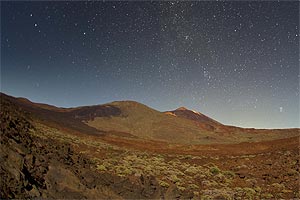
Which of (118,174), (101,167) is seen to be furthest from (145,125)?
A: (118,174)

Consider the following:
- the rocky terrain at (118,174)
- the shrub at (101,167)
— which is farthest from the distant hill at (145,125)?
the shrub at (101,167)

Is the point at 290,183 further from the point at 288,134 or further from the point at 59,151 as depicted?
the point at 288,134

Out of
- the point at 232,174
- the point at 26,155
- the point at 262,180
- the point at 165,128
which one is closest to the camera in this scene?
the point at 26,155

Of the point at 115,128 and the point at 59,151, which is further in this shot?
the point at 115,128

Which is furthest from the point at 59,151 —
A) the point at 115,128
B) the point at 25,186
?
the point at 115,128

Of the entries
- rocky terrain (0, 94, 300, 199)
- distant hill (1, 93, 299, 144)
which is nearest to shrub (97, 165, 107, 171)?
rocky terrain (0, 94, 300, 199)

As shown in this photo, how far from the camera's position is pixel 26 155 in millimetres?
10156

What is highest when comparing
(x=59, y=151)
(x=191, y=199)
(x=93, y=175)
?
(x=59, y=151)

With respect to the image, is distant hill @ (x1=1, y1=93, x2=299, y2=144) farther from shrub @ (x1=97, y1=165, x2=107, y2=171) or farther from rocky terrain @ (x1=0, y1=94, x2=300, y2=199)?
shrub @ (x1=97, y1=165, x2=107, y2=171)

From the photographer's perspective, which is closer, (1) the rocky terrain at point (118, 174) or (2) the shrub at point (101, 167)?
(1) the rocky terrain at point (118, 174)

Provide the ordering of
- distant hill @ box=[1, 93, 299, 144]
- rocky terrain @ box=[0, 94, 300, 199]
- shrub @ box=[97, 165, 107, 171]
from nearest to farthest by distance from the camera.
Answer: rocky terrain @ box=[0, 94, 300, 199]
shrub @ box=[97, 165, 107, 171]
distant hill @ box=[1, 93, 299, 144]

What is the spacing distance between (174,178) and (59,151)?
6.61 m

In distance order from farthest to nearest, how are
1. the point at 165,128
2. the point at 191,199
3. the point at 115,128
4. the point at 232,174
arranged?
the point at 165,128
the point at 115,128
the point at 232,174
the point at 191,199

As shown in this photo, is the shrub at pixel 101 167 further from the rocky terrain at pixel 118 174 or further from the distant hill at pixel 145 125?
the distant hill at pixel 145 125
